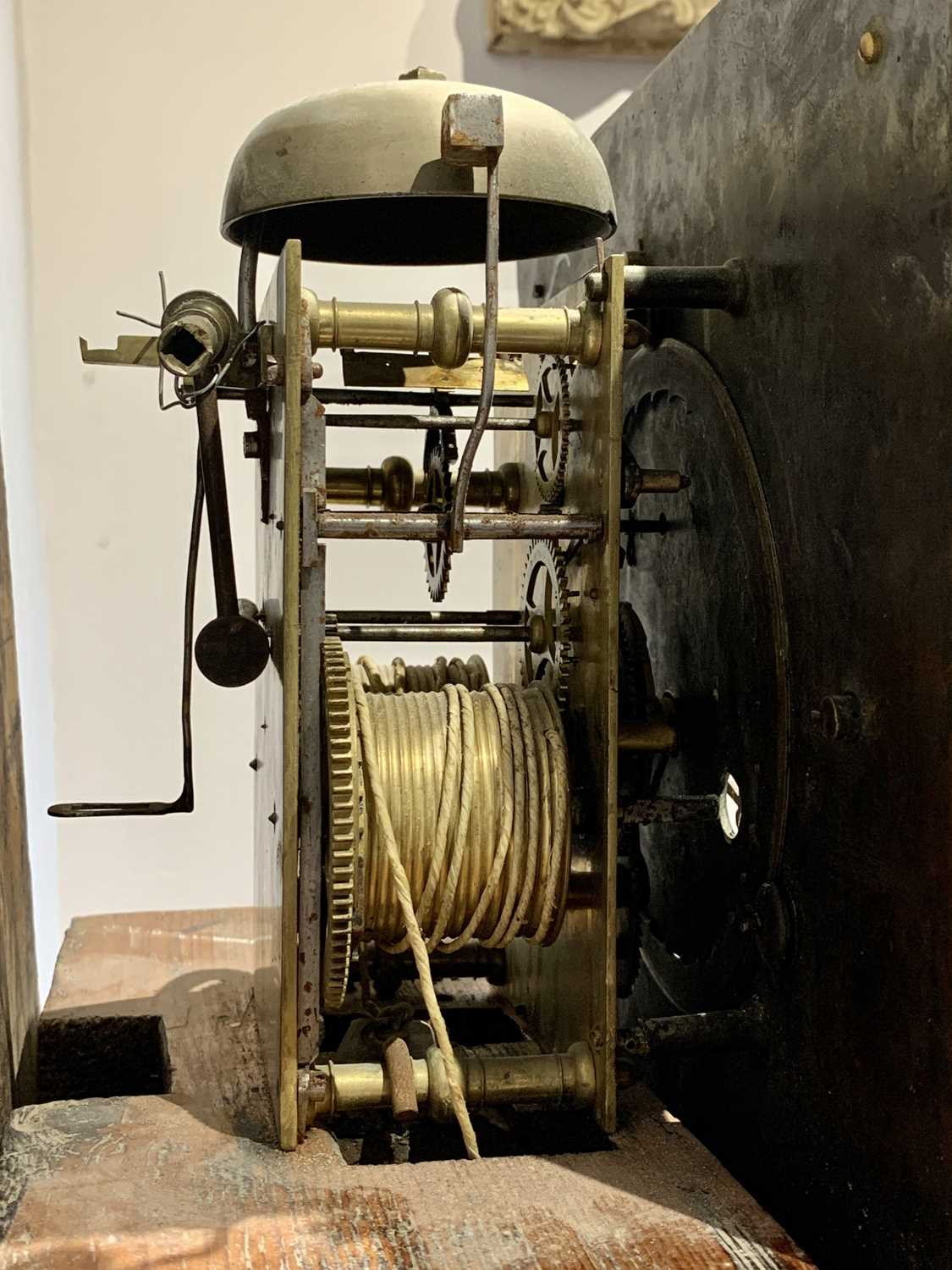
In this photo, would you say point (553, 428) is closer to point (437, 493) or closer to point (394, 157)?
point (437, 493)

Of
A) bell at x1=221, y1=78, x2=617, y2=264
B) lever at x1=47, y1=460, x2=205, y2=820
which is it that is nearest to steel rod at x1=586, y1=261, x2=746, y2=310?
bell at x1=221, y1=78, x2=617, y2=264

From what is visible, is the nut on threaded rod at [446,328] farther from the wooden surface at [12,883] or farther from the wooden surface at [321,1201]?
the wooden surface at [321,1201]

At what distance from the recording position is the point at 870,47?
126 centimetres

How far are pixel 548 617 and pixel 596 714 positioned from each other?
0.32 m

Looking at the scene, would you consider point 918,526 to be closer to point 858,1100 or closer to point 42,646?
point 858,1100

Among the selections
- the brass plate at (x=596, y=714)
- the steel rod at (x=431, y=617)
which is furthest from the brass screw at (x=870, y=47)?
the steel rod at (x=431, y=617)

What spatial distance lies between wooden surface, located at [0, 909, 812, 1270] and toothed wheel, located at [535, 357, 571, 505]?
0.77 m

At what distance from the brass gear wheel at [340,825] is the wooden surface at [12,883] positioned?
435 millimetres

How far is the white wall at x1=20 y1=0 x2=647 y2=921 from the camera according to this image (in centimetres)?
277

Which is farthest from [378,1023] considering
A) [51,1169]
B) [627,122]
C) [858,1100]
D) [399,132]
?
[627,122]

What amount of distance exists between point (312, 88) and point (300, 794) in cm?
193

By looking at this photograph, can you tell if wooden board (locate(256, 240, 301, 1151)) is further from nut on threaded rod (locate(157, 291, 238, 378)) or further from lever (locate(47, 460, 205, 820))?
lever (locate(47, 460, 205, 820))

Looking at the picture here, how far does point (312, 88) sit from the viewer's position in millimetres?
2850

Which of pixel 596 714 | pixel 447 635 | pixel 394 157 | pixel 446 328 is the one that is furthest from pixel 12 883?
pixel 394 157
